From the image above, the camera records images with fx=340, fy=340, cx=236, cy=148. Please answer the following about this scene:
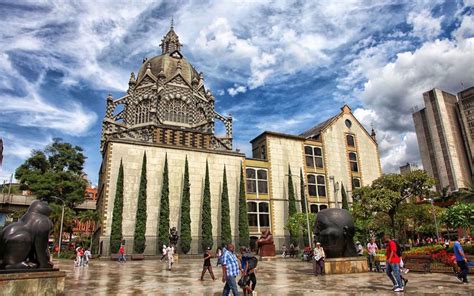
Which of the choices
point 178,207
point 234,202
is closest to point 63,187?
point 178,207

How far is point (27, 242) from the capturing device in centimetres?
1056

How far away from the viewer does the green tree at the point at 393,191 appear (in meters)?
32.7

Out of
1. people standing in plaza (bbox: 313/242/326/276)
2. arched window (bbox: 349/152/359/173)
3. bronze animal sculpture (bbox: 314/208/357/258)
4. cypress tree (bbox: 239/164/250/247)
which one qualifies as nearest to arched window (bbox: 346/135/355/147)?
arched window (bbox: 349/152/359/173)

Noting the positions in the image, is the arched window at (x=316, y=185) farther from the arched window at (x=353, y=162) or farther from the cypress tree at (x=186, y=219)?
the cypress tree at (x=186, y=219)

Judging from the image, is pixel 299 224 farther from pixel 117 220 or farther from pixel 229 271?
pixel 229 271

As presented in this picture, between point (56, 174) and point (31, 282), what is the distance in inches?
1680

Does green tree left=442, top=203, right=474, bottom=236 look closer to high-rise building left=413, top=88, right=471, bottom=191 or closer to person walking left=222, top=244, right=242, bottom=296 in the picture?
person walking left=222, top=244, right=242, bottom=296

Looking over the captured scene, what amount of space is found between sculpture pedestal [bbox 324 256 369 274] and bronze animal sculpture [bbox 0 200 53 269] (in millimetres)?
12252

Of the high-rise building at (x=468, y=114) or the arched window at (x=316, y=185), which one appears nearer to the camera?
the arched window at (x=316, y=185)

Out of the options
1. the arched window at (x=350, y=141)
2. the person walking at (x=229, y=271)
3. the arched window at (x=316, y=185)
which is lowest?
the person walking at (x=229, y=271)

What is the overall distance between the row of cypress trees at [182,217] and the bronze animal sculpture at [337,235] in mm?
23989

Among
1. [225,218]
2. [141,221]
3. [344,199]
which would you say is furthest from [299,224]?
[141,221]

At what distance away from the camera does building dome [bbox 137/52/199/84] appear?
62.2m

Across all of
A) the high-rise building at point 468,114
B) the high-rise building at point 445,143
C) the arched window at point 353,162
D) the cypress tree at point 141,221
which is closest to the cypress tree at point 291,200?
the arched window at point 353,162
